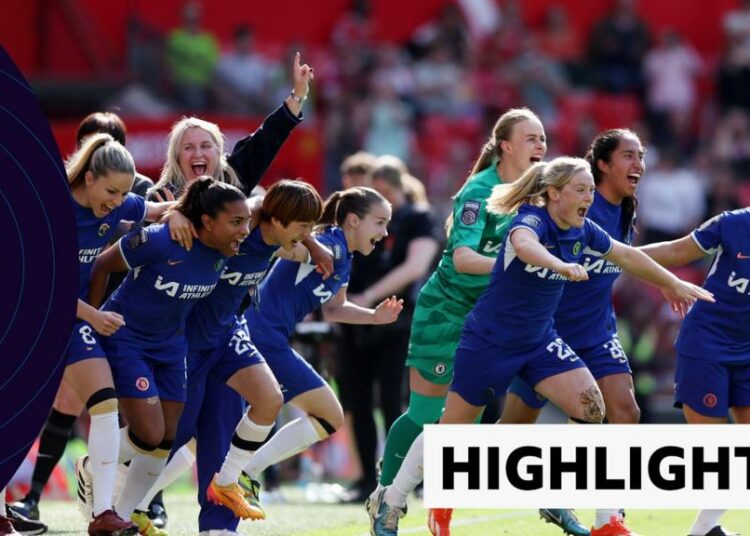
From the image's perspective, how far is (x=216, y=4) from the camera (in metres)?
20.5

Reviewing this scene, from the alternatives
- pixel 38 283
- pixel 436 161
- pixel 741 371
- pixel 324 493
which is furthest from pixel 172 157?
pixel 436 161

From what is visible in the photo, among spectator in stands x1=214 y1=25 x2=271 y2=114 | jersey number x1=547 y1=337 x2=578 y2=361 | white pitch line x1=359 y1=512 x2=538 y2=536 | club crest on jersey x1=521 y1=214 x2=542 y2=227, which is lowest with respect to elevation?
white pitch line x1=359 y1=512 x2=538 y2=536

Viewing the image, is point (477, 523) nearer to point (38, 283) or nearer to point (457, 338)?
point (457, 338)

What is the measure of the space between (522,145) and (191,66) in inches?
416

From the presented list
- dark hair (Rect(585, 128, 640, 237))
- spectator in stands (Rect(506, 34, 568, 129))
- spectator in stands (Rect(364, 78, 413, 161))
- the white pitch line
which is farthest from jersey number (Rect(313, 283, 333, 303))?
spectator in stands (Rect(506, 34, 568, 129))

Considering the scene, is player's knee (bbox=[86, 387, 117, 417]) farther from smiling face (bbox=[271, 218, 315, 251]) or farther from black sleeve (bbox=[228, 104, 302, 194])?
black sleeve (bbox=[228, 104, 302, 194])

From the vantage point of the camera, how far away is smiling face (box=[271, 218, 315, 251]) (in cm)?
760

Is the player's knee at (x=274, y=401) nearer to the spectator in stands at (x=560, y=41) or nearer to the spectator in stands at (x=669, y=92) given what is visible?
the spectator in stands at (x=669, y=92)

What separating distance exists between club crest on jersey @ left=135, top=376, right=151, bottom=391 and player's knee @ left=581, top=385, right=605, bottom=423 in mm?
2077

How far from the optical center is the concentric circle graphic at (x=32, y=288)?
690 centimetres

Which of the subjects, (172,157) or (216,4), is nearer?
(172,157)

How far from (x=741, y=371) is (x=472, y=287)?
4.79 ft

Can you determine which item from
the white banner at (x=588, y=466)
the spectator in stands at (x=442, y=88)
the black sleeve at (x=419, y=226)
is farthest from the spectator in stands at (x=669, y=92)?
the white banner at (x=588, y=466)

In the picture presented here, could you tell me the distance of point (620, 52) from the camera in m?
21.6
